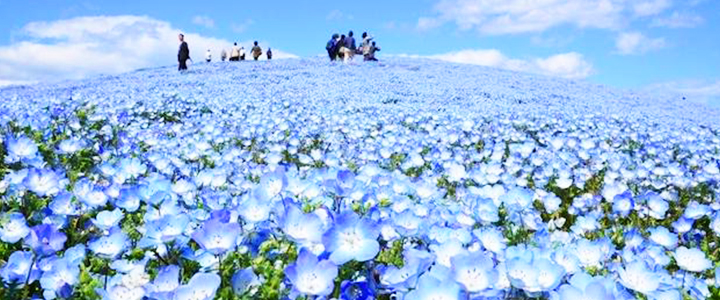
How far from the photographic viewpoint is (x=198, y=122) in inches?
375

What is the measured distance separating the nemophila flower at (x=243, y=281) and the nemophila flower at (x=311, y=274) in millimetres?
208

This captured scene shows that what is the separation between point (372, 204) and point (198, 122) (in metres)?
7.19

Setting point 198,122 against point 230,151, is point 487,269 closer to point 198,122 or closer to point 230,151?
point 230,151

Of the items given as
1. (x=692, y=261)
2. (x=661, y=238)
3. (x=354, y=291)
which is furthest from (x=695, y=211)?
(x=354, y=291)

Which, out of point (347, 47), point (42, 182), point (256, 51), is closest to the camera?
point (42, 182)

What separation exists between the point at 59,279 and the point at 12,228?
532mm

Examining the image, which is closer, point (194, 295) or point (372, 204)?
point (194, 295)

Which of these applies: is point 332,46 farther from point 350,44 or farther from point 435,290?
point 435,290

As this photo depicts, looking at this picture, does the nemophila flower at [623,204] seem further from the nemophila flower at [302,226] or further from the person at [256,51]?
the person at [256,51]

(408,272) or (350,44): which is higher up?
(350,44)

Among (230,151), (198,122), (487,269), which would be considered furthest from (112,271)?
(198,122)

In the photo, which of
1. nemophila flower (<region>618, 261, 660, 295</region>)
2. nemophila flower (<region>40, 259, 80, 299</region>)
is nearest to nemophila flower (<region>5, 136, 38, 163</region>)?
nemophila flower (<region>40, 259, 80, 299</region>)

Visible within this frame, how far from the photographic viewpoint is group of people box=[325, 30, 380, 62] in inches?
1096

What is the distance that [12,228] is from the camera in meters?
2.34
